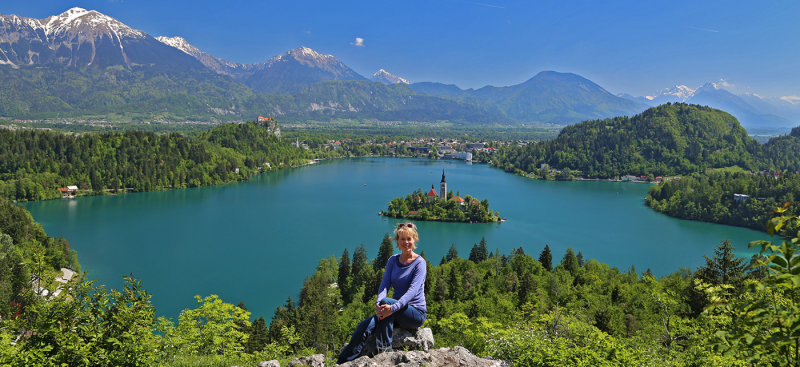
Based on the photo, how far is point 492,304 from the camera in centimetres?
1566

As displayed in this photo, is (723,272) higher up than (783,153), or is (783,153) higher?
(783,153)

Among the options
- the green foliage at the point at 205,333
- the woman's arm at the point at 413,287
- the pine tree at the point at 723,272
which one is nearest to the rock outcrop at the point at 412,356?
the woman's arm at the point at 413,287

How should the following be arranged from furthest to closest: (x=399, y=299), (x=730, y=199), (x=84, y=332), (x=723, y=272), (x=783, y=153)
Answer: (x=783, y=153) → (x=730, y=199) → (x=723, y=272) → (x=84, y=332) → (x=399, y=299)

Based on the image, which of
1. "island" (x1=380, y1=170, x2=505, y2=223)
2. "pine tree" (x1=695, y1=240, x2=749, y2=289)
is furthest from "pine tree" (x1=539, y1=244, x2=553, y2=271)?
"island" (x1=380, y1=170, x2=505, y2=223)

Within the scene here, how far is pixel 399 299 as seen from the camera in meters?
4.11

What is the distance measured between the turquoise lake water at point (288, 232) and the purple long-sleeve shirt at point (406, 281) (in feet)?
54.3

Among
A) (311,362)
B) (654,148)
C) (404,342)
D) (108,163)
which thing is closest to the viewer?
(404,342)

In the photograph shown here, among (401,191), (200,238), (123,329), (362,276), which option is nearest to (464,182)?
(401,191)

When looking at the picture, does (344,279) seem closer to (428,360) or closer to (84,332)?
(84,332)

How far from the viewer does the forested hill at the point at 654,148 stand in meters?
74.2

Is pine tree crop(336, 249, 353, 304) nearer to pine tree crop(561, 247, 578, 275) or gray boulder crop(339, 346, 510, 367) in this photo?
pine tree crop(561, 247, 578, 275)

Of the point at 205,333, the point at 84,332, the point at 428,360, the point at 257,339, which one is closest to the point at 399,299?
the point at 428,360

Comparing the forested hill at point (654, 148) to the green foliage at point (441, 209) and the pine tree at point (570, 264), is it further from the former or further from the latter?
the pine tree at point (570, 264)

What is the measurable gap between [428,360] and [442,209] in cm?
3720
